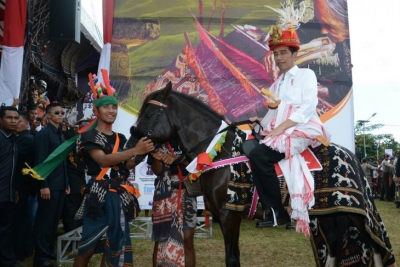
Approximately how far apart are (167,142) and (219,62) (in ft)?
10.6

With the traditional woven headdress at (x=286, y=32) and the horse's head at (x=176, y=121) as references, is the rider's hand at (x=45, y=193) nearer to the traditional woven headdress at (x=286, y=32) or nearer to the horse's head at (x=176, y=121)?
the horse's head at (x=176, y=121)

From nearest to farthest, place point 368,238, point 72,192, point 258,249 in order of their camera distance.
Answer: point 368,238 → point 72,192 → point 258,249

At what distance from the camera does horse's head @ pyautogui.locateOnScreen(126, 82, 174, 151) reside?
4.46 metres

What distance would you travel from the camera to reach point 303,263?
249 inches

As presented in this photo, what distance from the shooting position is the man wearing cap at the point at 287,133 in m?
4.10

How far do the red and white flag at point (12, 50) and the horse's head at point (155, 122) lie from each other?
2608 millimetres

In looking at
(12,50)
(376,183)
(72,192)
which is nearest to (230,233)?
(72,192)

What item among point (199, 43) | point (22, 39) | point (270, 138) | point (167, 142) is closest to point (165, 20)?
point (199, 43)

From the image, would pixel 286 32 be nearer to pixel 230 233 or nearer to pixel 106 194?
pixel 230 233

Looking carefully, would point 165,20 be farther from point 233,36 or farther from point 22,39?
point 22,39

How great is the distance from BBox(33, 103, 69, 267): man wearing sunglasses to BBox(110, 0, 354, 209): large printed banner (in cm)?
146

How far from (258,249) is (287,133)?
375 centimetres

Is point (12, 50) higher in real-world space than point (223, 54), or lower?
lower

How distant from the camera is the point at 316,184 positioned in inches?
168
